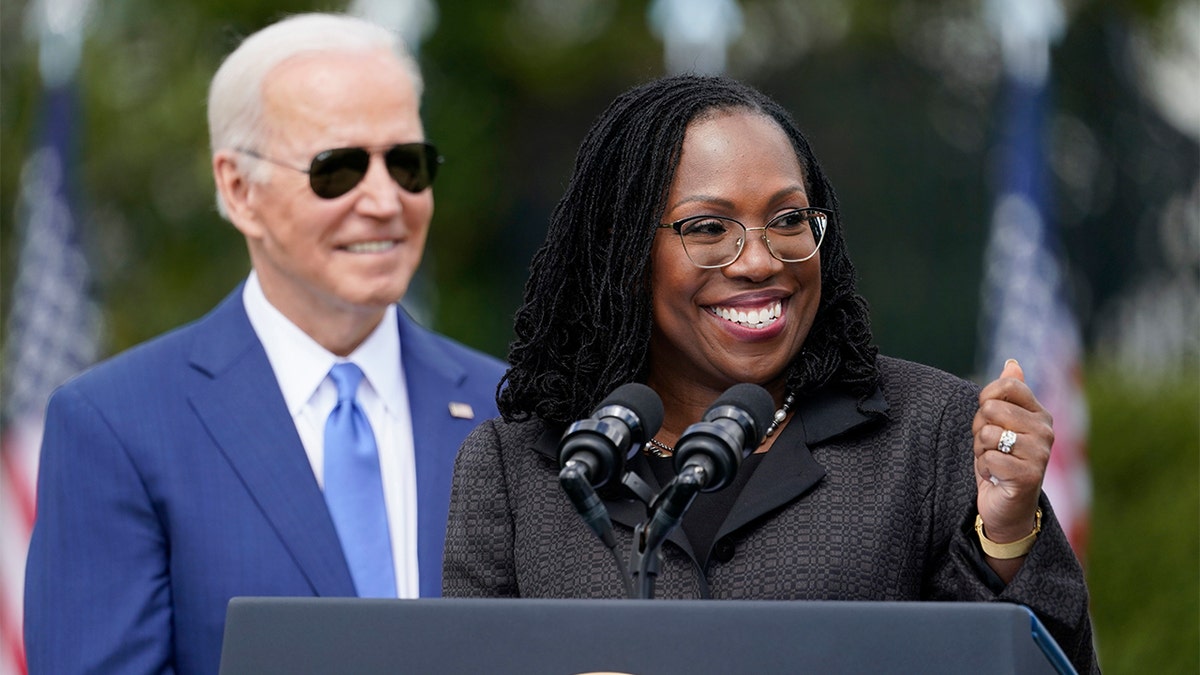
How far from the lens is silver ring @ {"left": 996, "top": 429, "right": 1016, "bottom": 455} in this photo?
2.33m

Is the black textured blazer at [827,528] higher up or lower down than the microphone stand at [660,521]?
lower down

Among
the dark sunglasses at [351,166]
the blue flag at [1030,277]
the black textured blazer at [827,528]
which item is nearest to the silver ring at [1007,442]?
the black textured blazer at [827,528]

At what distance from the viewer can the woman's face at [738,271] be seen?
9.02 feet

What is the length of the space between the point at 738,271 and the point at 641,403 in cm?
46

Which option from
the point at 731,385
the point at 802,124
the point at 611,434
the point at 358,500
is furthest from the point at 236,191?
the point at 802,124

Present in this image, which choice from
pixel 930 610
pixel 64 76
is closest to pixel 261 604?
pixel 930 610

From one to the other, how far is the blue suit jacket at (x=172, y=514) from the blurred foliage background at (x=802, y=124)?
18.7 feet

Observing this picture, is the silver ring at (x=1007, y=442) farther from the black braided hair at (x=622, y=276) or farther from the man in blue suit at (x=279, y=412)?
the man in blue suit at (x=279, y=412)

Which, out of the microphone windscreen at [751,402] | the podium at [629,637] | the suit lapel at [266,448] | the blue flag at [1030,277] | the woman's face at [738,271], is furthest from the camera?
the blue flag at [1030,277]

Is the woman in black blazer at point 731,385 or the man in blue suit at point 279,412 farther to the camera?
the man in blue suit at point 279,412

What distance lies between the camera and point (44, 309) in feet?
25.5

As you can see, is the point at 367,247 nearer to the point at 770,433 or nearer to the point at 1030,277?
the point at 770,433

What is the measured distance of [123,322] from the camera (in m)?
11.9

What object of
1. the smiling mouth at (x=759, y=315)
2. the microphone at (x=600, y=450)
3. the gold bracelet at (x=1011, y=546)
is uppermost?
the smiling mouth at (x=759, y=315)
